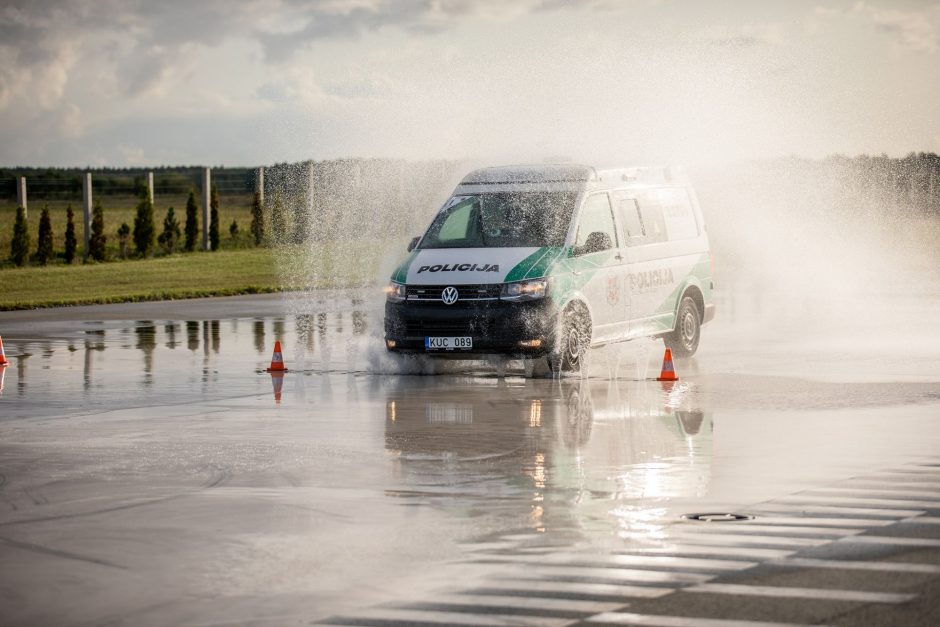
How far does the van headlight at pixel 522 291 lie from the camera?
1741 cm

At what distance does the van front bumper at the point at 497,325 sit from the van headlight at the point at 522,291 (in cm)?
6

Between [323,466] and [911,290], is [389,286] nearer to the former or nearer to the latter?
[323,466]

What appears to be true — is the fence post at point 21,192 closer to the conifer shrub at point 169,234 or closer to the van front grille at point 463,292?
the conifer shrub at point 169,234

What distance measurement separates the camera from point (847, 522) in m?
9.30

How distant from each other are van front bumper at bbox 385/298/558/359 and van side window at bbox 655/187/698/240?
3314mm

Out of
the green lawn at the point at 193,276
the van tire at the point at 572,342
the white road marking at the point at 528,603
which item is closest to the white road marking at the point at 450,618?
the white road marking at the point at 528,603

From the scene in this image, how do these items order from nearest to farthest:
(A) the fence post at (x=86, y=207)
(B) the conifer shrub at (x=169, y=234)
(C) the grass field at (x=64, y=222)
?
(A) the fence post at (x=86, y=207), (C) the grass field at (x=64, y=222), (B) the conifer shrub at (x=169, y=234)

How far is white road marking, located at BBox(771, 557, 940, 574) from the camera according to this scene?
7.99 m

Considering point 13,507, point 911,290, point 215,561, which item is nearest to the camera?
point 215,561

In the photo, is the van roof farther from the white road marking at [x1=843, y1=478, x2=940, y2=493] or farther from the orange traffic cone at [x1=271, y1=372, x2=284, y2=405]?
the white road marking at [x1=843, y1=478, x2=940, y2=493]

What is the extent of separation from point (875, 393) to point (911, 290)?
A: 63.6 ft

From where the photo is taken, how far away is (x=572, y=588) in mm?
7672

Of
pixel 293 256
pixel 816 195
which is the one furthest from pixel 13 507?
pixel 816 195

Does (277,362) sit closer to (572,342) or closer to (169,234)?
(572,342)
